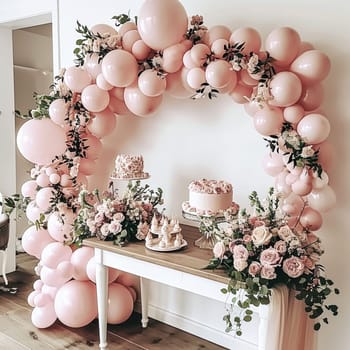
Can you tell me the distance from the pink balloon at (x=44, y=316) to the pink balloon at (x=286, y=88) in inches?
77.1

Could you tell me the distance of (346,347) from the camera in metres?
2.15

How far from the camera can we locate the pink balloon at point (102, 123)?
2.53m

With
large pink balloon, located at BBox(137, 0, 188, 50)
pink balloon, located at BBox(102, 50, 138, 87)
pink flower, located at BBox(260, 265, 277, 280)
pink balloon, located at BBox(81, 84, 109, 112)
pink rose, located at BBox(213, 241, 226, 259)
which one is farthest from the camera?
pink balloon, located at BBox(81, 84, 109, 112)

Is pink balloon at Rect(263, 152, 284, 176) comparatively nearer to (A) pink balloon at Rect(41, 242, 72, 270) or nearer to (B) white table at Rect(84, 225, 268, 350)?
(B) white table at Rect(84, 225, 268, 350)

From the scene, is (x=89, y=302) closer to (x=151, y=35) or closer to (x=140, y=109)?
(x=140, y=109)

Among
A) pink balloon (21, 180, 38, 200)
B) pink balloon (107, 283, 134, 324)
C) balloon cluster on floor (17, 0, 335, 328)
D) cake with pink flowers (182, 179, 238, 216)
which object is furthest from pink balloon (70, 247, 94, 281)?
cake with pink flowers (182, 179, 238, 216)

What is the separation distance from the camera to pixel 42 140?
249 cm

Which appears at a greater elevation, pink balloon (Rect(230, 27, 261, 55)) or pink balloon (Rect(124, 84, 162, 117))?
pink balloon (Rect(230, 27, 261, 55))

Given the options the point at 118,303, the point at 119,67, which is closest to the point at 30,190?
the point at 118,303

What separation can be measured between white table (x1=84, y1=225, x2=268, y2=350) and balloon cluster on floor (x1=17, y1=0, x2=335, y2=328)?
23cm

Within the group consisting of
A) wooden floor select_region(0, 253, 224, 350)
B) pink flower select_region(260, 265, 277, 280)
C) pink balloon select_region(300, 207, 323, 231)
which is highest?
pink balloon select_region(300, 207, 323, 231)

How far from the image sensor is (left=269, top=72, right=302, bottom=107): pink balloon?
6.15ft

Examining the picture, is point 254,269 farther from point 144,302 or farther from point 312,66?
point 144,302

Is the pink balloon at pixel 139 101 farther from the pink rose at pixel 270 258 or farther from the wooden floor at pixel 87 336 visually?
the wooden floor at pixel 87 336
